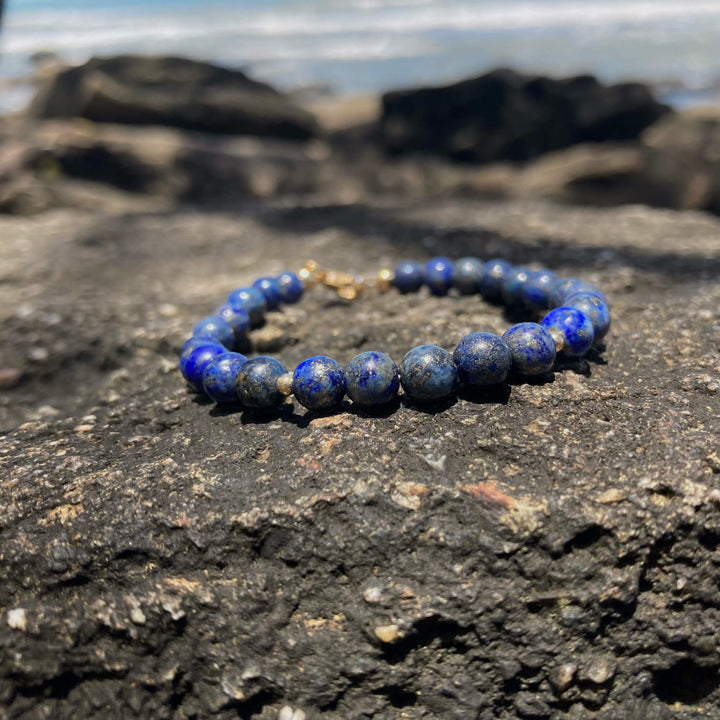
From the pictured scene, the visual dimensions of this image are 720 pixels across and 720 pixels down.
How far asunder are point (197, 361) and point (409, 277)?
3.43ft

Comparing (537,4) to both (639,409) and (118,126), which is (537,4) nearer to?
(118,126)

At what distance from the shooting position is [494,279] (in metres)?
2.62

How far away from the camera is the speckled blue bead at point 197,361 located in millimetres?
2096

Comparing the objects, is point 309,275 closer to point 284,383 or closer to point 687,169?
point 284,383

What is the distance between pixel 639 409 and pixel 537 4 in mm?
22904

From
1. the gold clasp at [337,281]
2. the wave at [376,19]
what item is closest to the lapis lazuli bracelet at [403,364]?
the gold clasp at [337,281]

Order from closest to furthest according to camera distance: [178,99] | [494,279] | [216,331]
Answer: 1. [216,331]
2. [494,279]
3. [178,99]

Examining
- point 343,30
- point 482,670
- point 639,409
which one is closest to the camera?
point 482,670

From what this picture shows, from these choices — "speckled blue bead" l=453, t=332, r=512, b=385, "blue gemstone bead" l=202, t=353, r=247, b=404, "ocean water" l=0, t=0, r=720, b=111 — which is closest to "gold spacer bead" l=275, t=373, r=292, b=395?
"blue gemstone bead" l=202, t=353, r=247, b=404

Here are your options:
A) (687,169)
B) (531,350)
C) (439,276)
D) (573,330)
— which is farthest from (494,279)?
(687,169)

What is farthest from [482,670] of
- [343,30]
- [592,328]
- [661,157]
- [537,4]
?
[537,4]

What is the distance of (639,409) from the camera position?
1850 mm

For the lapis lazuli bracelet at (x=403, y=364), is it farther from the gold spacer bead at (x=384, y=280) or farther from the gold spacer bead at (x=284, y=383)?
the gold spacer bead at (x=384, y=280)

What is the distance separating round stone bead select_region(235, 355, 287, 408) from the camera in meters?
1.91
